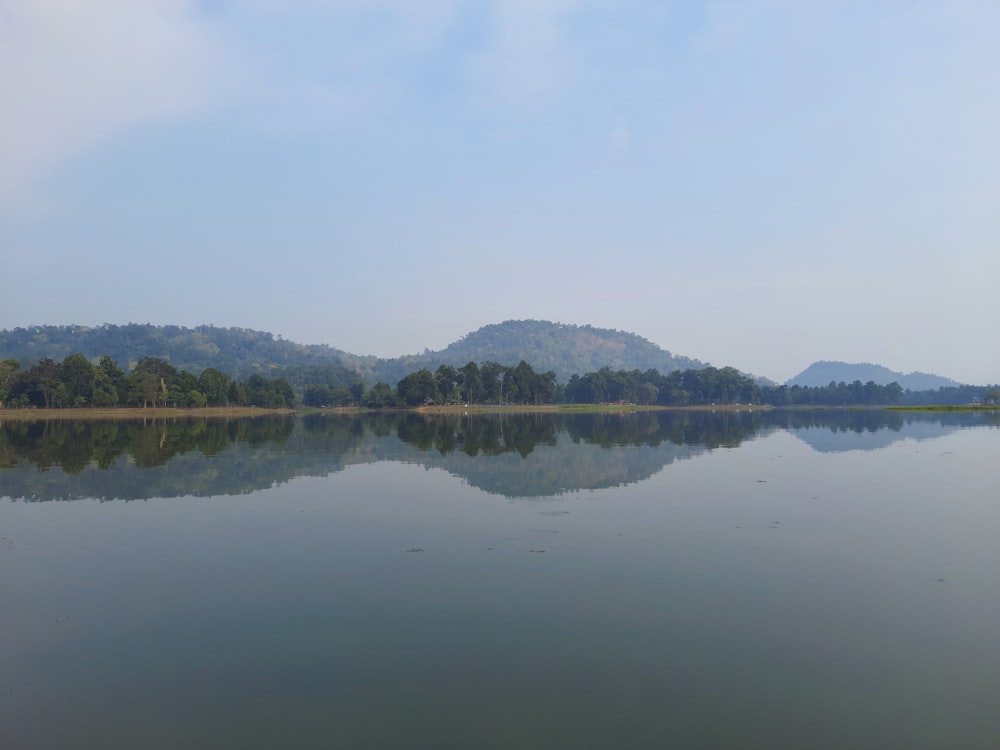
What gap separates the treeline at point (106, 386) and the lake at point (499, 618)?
372ft

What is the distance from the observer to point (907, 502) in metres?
25.3

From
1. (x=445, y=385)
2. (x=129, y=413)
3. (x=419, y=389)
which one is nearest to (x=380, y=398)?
(x=419, y=389)

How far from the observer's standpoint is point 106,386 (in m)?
128

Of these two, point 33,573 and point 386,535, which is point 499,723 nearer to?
point 386,535

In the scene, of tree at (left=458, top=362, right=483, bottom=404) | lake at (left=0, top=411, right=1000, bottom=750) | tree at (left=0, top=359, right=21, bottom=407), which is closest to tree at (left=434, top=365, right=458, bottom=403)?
tree at (left=458, top=362, right=483, bottom=404)

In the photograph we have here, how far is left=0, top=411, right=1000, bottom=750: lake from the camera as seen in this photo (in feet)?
28.7

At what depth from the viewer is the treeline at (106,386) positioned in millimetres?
121438

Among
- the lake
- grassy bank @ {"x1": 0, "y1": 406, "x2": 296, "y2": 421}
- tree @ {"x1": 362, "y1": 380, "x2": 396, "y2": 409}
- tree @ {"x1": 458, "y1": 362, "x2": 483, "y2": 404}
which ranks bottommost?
grassy bank @ {"x1": 0, "y1": 406, "x2": 296, "y2": 421}

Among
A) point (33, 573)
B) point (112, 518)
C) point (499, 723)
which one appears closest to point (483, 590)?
point (499, 723)

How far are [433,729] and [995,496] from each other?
2788 centimetres

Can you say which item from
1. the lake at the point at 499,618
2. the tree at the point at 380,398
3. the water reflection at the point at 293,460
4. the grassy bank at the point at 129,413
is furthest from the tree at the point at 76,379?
the lake at the point at 499,618

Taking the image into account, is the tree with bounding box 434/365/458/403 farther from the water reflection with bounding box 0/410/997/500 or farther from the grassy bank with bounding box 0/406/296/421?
the water reflection with bounding box 0/410/997/500

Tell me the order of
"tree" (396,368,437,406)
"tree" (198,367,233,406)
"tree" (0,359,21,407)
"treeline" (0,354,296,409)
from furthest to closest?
"tree" (396,368,437,406) < "tree" (198,367,233,406) < "treeline" (0,354,296,409) < "tree" (0,359,21,407)

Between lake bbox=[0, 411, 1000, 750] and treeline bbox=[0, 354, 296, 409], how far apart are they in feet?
372
